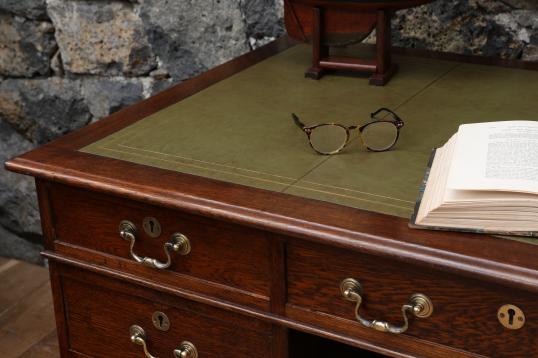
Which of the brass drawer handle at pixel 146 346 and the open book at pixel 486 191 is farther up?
the open book at pixel 486 191

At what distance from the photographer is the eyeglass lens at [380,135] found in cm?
143

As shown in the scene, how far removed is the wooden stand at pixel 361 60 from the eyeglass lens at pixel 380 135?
0.31 meters

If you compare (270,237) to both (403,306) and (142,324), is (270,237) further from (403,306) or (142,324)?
(142,324)

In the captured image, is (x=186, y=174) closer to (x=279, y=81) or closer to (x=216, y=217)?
(x=216, y=217)

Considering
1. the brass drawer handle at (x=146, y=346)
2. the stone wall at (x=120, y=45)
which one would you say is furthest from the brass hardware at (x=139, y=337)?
the stone wall at (x=120, y=45)

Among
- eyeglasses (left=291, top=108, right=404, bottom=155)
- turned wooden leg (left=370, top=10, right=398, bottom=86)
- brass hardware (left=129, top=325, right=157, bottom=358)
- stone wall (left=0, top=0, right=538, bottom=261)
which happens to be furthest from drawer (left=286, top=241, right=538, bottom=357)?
stone wall (left=0, top=0, right=538, bottom=261)

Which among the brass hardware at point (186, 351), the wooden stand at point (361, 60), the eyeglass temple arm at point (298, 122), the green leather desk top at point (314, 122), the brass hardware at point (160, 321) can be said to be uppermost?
the wooden stand at point (361, 60)

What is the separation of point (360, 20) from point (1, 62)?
4.58 feet

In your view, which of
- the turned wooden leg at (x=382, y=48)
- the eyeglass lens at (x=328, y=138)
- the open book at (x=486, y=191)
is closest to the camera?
the open book at (x=486, y=191)

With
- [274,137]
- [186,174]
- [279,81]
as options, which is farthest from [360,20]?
[186,174]

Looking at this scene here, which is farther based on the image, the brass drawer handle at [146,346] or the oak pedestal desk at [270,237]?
the brass drawer handle at [146,346]

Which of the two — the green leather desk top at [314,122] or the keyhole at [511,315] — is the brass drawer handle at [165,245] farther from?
the keyhole at [511,315]

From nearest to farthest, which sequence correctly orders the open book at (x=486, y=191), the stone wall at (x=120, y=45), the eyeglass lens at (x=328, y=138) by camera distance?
the open book at (x=486, y=191)
the eyeglass lens at (x=328, y=138)
the stone wall at (x=120, y=45)

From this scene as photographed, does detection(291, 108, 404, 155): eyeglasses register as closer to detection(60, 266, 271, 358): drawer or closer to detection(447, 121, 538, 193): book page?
detection(447, 121, 538, 193): book page
